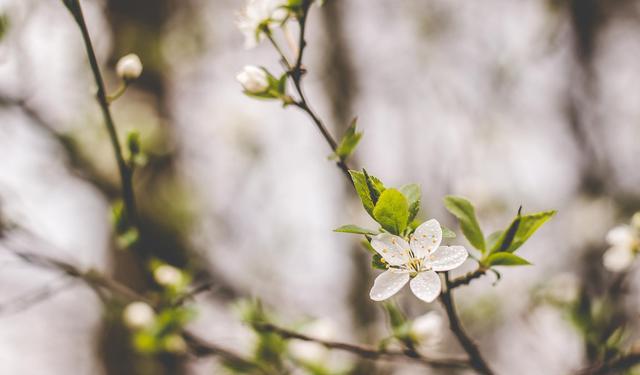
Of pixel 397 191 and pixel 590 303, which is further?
pixel 590 303

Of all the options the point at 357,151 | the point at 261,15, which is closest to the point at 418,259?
the point at 261,15

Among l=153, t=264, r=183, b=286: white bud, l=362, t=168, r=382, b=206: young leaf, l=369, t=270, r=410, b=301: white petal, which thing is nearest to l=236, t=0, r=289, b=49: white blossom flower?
l=362, t=168, r=382, b=206: young leaf

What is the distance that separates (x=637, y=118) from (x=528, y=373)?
1570 mm

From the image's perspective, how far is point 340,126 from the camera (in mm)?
3607

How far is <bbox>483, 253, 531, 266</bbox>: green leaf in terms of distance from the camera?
2.44 feet

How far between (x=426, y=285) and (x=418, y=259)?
0.04 meters

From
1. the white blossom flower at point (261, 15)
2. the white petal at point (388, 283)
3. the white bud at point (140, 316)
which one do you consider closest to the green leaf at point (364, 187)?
the white petal at point (388, 283)

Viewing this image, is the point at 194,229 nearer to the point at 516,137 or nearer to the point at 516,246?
the point at 516,137

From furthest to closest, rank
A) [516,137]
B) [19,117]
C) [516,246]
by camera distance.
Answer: [516,137]
[19,117]
[516,246]

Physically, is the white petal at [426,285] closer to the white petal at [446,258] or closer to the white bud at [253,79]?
the white petal at [446,258]

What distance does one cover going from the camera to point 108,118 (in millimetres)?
952

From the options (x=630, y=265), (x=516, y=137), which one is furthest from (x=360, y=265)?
(x=630, y=265)

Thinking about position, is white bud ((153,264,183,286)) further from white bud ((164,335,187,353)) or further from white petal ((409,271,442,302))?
white petal ((409,271,442,302))

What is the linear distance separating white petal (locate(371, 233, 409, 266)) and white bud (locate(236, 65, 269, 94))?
330 mm
